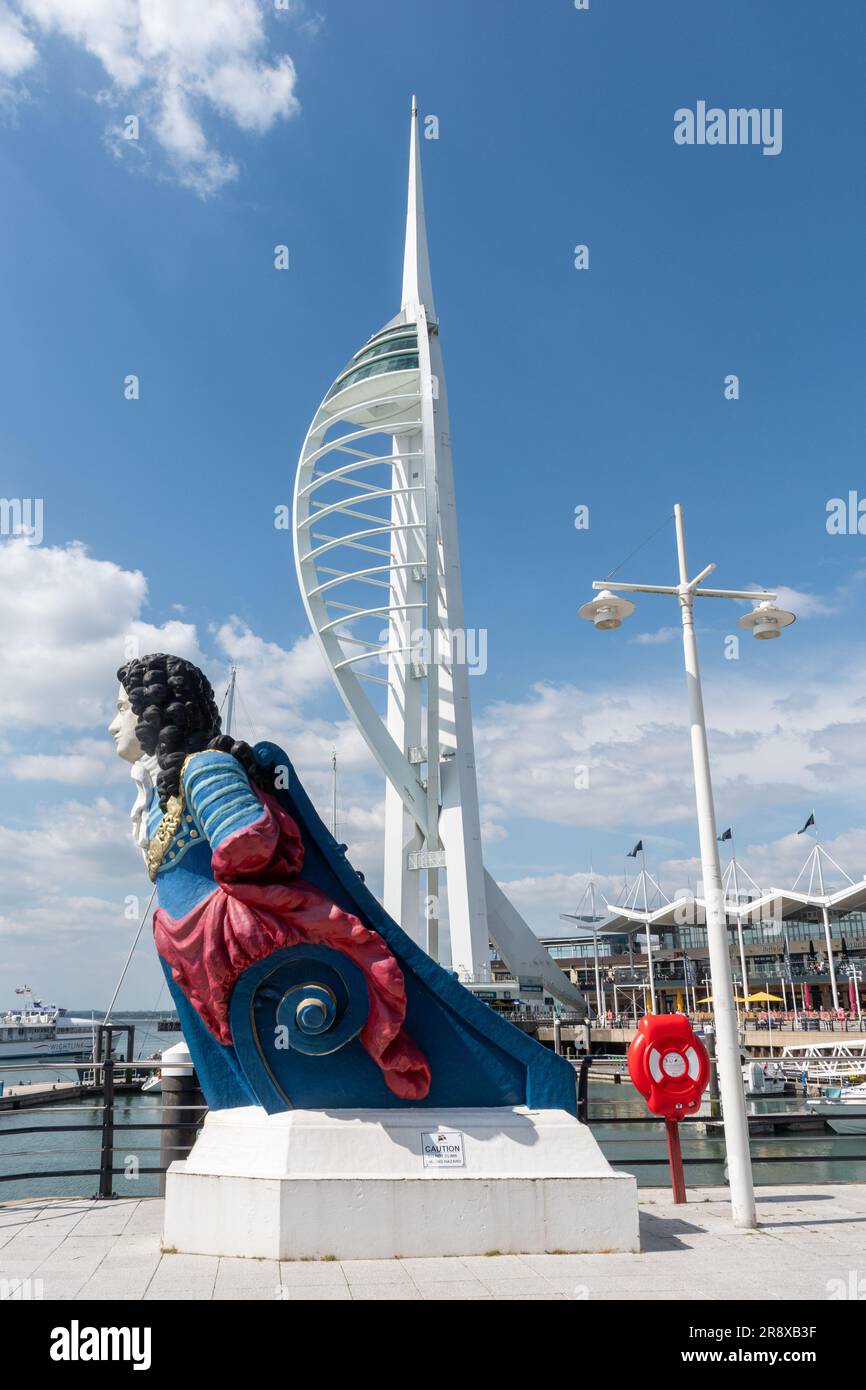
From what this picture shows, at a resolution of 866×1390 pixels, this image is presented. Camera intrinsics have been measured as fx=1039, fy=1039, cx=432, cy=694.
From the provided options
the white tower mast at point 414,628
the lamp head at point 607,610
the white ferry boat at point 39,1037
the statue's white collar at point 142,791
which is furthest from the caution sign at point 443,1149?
the white ferry boat at point 39,1037

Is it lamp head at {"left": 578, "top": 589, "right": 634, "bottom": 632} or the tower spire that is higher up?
the tower spire

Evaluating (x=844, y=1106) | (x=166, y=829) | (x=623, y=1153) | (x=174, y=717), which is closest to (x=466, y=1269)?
(x=166, y=829)

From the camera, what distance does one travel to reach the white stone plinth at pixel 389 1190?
23.6 feet

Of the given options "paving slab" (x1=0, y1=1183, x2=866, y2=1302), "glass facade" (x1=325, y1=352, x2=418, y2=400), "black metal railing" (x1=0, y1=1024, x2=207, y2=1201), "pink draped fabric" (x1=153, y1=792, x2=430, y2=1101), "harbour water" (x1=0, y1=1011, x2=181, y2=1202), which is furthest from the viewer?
"glass facade" (x1=325, y1=352, x2=418, y2=400)

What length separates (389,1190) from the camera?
24.0 feet

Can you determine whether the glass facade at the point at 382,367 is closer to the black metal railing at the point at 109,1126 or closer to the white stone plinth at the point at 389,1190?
the black metal railing at the point at 109,1126

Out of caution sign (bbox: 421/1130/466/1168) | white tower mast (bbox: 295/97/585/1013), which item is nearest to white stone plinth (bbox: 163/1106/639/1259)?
caution sign (bbox: 421/1130/466/1168)

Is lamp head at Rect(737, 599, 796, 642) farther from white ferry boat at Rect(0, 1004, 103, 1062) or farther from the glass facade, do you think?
white ferry boat at Rect(0, 1004, 103, 1062)

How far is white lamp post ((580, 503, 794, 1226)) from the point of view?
28.0ft

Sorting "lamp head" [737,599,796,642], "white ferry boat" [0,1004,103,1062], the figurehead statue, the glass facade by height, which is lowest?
"white ferry boat" [0,1004,103,1062]

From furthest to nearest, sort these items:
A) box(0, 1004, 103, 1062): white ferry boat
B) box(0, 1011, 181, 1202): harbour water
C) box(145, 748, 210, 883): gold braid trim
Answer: box(0, 1004, 103, 1062): white ferry boat → box(0, 1011, 181, 1202): harbour water → box(145, 748, 210, 883): gold braid trim

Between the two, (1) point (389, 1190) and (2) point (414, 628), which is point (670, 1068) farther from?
(2) point (414, 628)

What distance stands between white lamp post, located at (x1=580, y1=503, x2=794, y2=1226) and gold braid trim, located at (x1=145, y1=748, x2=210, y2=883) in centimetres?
432

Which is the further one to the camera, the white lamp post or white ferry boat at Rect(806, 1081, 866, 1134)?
white ferry boat at Rect(806, 1081, 866, 1134)
